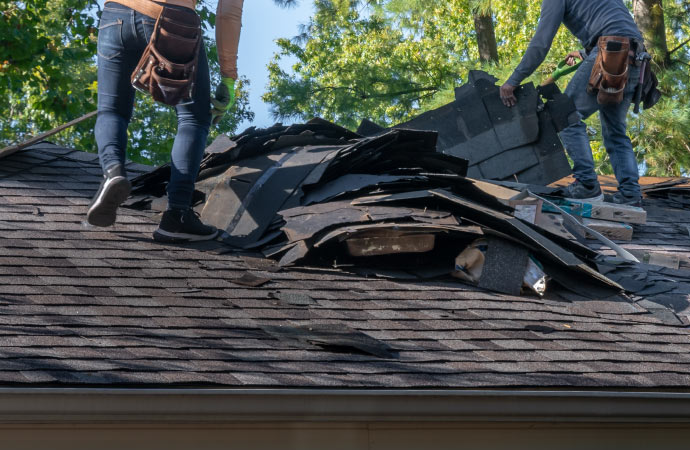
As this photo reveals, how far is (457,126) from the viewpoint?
7.86 meters

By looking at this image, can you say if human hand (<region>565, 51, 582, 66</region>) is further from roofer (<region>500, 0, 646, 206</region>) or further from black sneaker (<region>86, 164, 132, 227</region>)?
black sneaker (<region>86, 164, 132, 227</region>)

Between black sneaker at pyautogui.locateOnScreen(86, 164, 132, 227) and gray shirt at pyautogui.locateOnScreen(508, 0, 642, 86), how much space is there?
3491mm

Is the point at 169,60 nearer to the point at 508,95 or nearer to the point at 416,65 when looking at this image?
the point at 508,95

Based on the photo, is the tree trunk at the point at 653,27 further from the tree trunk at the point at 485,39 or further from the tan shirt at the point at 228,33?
the tan shirt at the point at 228,33

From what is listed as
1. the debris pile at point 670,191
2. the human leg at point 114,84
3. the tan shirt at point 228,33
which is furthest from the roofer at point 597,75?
the human leg at point 114,84

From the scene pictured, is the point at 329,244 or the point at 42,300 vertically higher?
the point at 329,244

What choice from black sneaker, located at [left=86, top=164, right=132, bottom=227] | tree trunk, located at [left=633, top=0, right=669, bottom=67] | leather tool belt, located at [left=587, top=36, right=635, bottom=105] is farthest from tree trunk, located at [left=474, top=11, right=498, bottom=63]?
black sneaker, located at [left=86, top=164, right=132, bottom=227]

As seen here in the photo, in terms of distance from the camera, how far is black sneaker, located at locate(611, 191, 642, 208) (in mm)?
7506

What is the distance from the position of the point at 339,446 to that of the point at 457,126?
4397mm

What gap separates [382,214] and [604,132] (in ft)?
9.81

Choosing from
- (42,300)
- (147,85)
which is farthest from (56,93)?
(42,300)

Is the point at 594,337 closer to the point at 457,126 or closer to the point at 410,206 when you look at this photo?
the point at 410,206

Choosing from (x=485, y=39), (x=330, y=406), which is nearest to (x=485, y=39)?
(x=485, y=39)

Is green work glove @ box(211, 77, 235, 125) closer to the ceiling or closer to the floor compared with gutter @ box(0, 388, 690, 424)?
closer to the ceiling
